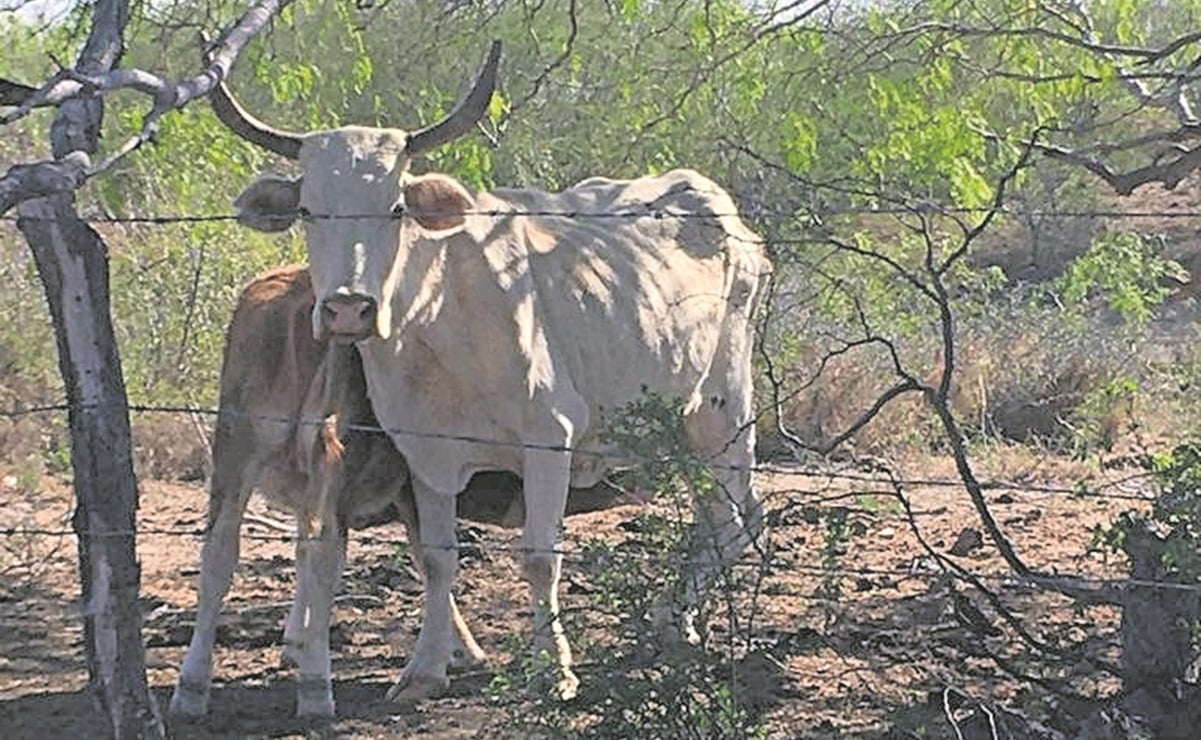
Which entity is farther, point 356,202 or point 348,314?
point 356,202

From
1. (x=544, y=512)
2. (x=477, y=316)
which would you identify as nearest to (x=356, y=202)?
(x=477, y=316)

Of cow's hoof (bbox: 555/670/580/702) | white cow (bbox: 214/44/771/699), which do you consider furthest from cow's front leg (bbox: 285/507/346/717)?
cow's hoof (bbox: 555/670/580/702)

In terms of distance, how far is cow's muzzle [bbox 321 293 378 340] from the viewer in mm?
6480

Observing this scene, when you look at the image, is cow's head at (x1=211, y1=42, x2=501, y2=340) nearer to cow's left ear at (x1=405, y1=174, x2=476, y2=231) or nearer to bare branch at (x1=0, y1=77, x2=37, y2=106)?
cow's left ear at (x1=405, y1=174, x2=476, y2=231)

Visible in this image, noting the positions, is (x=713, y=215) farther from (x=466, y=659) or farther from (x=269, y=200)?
(x=466, y=659)

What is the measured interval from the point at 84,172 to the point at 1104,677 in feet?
12.0

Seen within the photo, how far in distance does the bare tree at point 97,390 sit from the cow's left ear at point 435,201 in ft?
6.29

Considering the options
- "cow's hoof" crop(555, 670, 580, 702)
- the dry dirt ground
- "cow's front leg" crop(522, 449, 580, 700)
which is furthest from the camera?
"cow's front leg" crop(522, 449, 580, 700)

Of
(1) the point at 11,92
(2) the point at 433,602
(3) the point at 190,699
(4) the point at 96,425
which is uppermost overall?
(1) the point at 11,92

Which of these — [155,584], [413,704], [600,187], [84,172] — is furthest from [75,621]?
[84,172]

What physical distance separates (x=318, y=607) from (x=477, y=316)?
1148mm

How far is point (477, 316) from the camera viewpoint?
7.35 meters

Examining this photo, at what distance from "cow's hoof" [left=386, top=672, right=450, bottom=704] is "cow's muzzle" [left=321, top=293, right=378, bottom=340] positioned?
1396 mm

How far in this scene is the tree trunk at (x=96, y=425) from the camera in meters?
4.93
